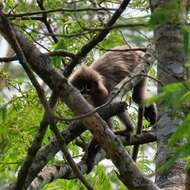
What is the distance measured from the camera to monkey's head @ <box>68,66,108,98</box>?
6.28 meters

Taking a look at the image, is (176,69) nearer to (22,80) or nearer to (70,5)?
(70,5)

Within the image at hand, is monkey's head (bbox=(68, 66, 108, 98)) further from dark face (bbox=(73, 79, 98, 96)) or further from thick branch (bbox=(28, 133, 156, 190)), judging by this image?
thick branch (bbox=(28, 133, 156, 190))

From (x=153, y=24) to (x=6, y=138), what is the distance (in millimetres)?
2992

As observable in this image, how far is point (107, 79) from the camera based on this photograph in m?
6.78

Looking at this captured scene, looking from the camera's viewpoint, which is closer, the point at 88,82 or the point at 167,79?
the point at 167,79

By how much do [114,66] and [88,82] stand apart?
23.0 inches

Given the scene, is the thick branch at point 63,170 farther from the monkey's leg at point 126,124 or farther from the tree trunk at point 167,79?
the tree trunk at point 167,79

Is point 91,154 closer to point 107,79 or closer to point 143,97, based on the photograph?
point 143,97

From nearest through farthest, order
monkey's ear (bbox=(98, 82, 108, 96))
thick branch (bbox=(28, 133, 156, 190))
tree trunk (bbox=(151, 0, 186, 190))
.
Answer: tree trunk (bbox=(151, 0, 186, 190))
thick branch (bbox=(28, 133, 156, 190))
monkey's ear (bbox=(98, 82, 108, 96))

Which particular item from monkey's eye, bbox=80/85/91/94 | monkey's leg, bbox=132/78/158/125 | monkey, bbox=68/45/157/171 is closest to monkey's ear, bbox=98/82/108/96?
monkey, bbox=68/45/157/171

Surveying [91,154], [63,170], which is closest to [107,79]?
[91,154]

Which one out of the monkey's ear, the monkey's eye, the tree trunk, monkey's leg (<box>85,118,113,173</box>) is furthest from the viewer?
the monkey's ear

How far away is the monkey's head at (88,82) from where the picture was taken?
628 cm

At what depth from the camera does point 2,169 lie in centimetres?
485
